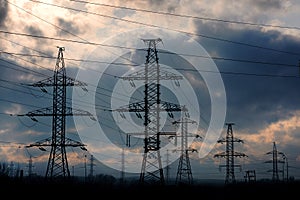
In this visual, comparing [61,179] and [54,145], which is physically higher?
[54,145]

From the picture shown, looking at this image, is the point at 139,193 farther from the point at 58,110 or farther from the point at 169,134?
the point at 58,110

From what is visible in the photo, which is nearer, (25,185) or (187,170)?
(25,185)

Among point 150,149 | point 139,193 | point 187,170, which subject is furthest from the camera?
point 187,170

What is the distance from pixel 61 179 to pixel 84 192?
7.18 meters

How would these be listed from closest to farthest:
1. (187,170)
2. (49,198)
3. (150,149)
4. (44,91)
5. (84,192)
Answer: (49,198) → (84,192) → (150,149) → (44,91) → (187,170)

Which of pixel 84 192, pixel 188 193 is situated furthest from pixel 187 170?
pixel 84 192

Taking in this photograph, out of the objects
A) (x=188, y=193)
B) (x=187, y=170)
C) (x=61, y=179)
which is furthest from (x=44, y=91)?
(x=187, y=170)

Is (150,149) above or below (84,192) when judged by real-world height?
above

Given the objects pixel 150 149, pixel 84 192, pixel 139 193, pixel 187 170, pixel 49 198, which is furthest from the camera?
pixel 187 170

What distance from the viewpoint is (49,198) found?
3409 centimetres

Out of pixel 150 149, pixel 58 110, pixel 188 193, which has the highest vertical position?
pixel 58 110

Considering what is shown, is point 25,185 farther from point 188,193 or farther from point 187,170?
point 187,170

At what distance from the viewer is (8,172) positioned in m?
42.4

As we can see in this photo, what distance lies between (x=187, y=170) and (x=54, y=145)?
2612cm
